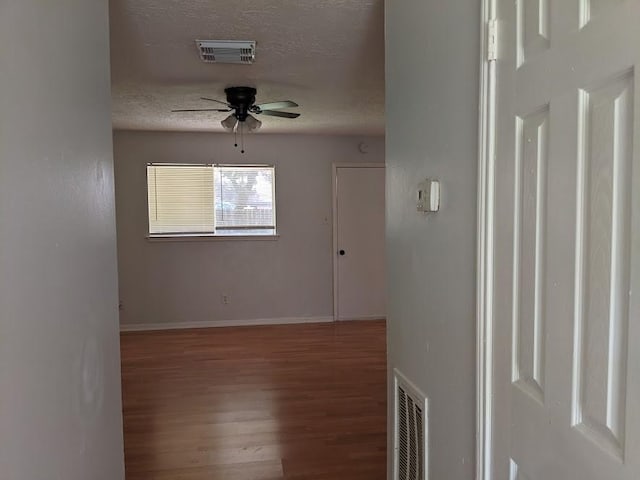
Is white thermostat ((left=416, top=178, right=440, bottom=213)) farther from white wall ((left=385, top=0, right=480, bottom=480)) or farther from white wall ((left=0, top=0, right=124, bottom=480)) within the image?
white wall ((left=0, top=0, right=124, bottom=480))

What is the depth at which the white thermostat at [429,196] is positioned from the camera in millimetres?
1490

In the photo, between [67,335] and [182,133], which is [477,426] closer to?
[67,335]

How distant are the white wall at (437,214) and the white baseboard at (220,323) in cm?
372

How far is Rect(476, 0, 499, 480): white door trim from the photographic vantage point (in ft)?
3.86

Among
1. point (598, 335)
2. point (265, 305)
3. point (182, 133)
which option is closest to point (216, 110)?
point (182, 133)

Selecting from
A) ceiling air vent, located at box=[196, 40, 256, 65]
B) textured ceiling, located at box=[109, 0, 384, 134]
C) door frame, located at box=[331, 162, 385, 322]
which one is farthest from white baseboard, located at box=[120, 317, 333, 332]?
ceiling air vent, located at box=[196, 40, 256, 65]

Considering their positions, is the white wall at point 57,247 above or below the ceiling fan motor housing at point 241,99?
below

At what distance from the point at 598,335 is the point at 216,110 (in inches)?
141

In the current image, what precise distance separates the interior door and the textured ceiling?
1.43 metres

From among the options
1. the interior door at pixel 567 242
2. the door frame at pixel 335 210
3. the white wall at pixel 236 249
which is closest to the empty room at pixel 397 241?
the interior door at pixel 567 242

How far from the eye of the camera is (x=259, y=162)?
5457 mm

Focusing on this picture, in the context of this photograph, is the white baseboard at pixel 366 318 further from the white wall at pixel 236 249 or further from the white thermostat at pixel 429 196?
the white thermostat at pixel 429 196

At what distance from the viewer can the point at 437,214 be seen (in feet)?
4.95

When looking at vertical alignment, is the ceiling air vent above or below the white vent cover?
above
